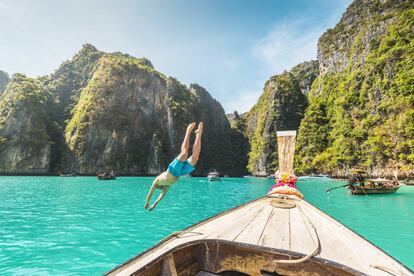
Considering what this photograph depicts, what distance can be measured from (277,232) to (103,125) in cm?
9166

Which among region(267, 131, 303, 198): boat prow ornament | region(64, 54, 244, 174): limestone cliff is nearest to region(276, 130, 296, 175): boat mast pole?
region(267, 131, 303, 198): boat prow ornament

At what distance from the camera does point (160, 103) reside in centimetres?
9981

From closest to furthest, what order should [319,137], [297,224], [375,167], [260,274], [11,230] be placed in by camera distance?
[260,274] → [297,224] → [11,230] → [375,167] → [319,137]

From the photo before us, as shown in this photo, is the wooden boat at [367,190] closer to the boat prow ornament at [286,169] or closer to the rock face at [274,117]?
the boat prow ornament at [286,169]

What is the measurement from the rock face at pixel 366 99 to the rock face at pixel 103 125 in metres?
43.0

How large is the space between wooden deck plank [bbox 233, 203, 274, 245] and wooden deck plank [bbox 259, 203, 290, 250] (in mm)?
81

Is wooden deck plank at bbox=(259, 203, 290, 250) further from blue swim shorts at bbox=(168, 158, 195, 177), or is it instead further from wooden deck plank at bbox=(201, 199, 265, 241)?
blue swim shorts at bbox=(168, 158, 195, 177)

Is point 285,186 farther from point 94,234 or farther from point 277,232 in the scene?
point 94,234

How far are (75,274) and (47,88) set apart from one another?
12254cm

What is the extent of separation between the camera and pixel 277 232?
438 cm

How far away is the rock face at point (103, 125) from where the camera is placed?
82750mm

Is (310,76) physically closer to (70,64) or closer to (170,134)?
(170,134)

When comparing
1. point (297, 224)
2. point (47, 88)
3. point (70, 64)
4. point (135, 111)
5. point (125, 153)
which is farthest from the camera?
point (70, 64)

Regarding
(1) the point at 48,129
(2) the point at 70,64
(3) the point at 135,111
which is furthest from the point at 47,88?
(3) the point at 135,111
